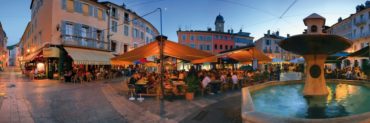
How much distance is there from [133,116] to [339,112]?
596 cm

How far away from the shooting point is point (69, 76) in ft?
64.3

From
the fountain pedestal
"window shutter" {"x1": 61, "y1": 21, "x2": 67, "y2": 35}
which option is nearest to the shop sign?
"window shutter" {"x1": 61, "y1": 21, "x2": 67, "y2": 35}

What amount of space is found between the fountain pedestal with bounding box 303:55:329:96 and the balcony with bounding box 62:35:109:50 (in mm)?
20365

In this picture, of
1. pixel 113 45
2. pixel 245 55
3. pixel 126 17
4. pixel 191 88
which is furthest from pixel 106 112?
pixel 126 17

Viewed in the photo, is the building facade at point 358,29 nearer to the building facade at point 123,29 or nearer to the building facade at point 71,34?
the building facade at point 123,29

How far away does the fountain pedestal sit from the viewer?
8.91 metres

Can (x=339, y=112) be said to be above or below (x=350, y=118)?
below

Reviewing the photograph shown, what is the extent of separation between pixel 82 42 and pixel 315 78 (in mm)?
21181

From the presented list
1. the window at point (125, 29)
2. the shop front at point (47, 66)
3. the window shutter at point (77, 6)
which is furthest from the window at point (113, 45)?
the shop front at point (47, 66)

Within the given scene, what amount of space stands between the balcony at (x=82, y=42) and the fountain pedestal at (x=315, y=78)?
20.4m

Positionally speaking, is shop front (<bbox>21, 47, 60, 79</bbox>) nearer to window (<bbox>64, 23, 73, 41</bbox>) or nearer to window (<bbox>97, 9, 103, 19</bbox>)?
window (<bbox>64, 23, 73, 41</bbox>)

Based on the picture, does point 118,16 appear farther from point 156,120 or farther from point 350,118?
point 350,118

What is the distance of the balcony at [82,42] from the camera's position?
21.3 meters

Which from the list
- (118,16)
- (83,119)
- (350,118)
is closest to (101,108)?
(83,119)
